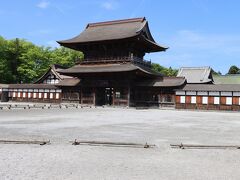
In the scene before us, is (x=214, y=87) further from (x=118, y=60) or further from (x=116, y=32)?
(x=116, y=32)

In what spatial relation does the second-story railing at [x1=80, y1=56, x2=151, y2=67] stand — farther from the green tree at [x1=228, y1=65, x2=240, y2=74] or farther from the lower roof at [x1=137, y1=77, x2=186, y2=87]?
the green tree at [x1=228, y1=65, x2=240, y2=74]

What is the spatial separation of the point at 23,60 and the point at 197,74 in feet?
120

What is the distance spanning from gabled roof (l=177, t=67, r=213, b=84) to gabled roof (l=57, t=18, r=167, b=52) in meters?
11.2

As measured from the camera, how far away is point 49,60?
222ft

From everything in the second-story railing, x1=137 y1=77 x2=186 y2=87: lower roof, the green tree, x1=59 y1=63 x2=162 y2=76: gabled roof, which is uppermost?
the green tree

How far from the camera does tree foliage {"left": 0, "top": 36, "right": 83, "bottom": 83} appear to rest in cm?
6531

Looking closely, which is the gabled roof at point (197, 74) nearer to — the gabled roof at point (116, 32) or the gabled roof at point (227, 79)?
the gabled roof at point (227, 79)

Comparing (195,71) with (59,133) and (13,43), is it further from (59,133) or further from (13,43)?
(59,133)

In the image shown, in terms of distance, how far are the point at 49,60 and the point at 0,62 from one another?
32.9ft

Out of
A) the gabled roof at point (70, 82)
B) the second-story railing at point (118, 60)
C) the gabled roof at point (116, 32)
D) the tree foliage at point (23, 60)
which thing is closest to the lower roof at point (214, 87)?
the second-story railing at point (118, 60)

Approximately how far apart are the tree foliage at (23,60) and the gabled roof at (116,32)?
63.8 ft

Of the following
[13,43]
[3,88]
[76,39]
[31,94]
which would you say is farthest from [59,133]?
[13,43]

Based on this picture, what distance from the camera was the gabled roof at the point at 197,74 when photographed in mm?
54875

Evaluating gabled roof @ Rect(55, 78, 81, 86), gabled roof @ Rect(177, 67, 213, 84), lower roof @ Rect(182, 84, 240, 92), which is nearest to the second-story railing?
gabled roof @ Rect(55, 78, 81, 86)
